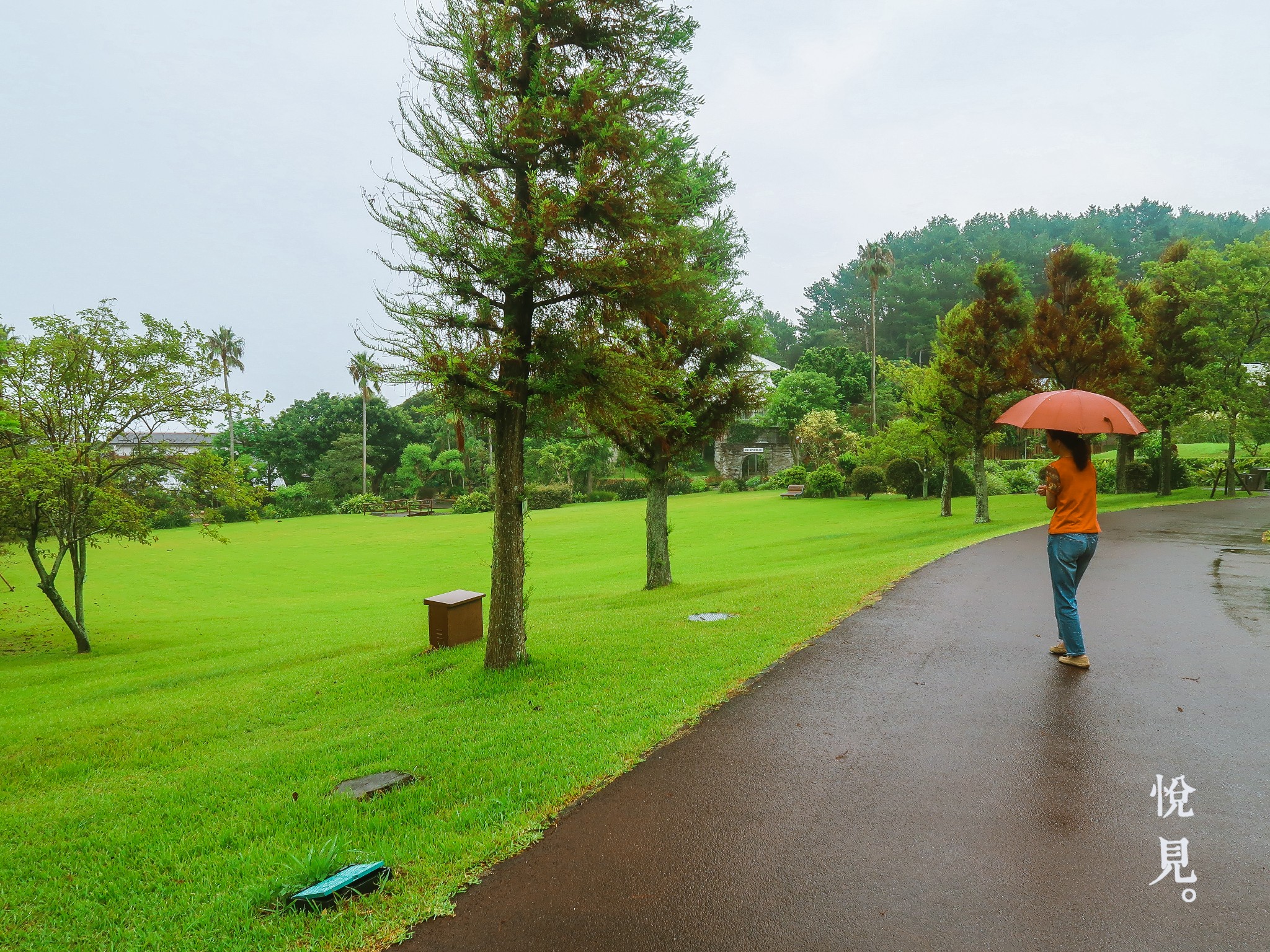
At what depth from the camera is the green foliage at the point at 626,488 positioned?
50500 millimetres

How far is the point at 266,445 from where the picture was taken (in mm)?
61844

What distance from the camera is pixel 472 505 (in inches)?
1919

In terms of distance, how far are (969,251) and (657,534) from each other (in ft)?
243

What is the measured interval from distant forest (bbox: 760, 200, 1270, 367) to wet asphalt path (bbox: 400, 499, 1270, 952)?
6296 cm

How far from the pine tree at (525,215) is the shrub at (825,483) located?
3189 cm

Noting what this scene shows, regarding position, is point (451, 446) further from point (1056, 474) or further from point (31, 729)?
point (1056, 474)

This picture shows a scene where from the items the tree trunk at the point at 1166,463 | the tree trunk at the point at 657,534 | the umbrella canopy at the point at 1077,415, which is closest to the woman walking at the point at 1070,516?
the umbrella canopy at the point at 1077,415

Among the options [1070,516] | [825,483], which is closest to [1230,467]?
[825,483]

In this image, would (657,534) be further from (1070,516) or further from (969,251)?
(969,251)

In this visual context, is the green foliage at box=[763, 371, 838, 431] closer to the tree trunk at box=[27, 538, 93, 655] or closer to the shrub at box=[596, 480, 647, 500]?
the shrub at box=[596, 480, 647, 500]

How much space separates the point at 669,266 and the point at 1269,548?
45.7 ft

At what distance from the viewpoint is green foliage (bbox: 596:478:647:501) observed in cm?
5050

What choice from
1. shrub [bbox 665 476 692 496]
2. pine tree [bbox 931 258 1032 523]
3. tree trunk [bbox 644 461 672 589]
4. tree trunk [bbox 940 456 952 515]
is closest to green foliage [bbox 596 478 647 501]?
shrub [bbox 665 476 692 496]

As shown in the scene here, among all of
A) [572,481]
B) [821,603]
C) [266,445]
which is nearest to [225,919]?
[821,603]
